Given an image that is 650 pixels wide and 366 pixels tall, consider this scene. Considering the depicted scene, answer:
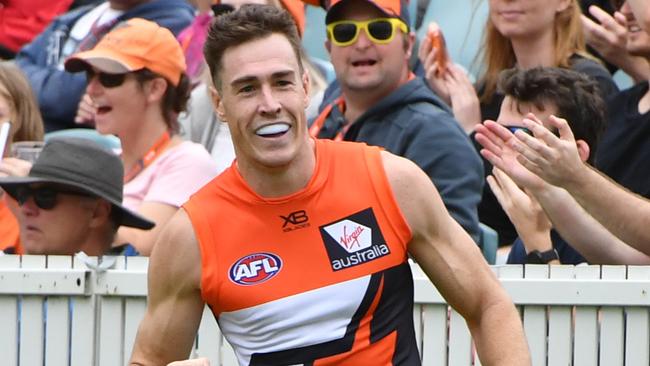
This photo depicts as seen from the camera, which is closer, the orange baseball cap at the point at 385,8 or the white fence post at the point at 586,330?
the white fence post at the point at 586,330

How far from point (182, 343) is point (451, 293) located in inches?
32.6

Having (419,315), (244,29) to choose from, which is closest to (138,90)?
(419,315)

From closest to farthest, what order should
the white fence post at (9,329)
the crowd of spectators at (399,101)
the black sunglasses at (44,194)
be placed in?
the white fence post at (9,329) → the black sunglasses at (44,194) → the crowd of spectators at (399,101)

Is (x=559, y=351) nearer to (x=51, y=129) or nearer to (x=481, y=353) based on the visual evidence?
(x=481, y=353)

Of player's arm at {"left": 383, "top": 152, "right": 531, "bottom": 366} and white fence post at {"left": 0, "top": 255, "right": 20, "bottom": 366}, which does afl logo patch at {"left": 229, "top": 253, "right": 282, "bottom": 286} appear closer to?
player's arm at {"left": 383, "top": 152, "right": 531, "bottom": 366}

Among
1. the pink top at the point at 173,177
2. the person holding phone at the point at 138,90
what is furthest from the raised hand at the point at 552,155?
the person holding phone at the point at 138,90

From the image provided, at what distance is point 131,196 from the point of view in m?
6.97

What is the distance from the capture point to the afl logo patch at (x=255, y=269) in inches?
171

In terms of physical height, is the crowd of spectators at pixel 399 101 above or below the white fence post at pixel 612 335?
above

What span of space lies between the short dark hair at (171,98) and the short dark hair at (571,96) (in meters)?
1.80

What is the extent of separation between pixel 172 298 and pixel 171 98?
3.01 meters

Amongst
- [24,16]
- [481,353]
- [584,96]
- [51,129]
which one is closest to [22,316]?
[481,353]

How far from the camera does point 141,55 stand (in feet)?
23.9

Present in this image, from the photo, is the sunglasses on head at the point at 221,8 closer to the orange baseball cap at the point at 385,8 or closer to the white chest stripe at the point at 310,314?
the orange baseball cap at the point at 385,8
